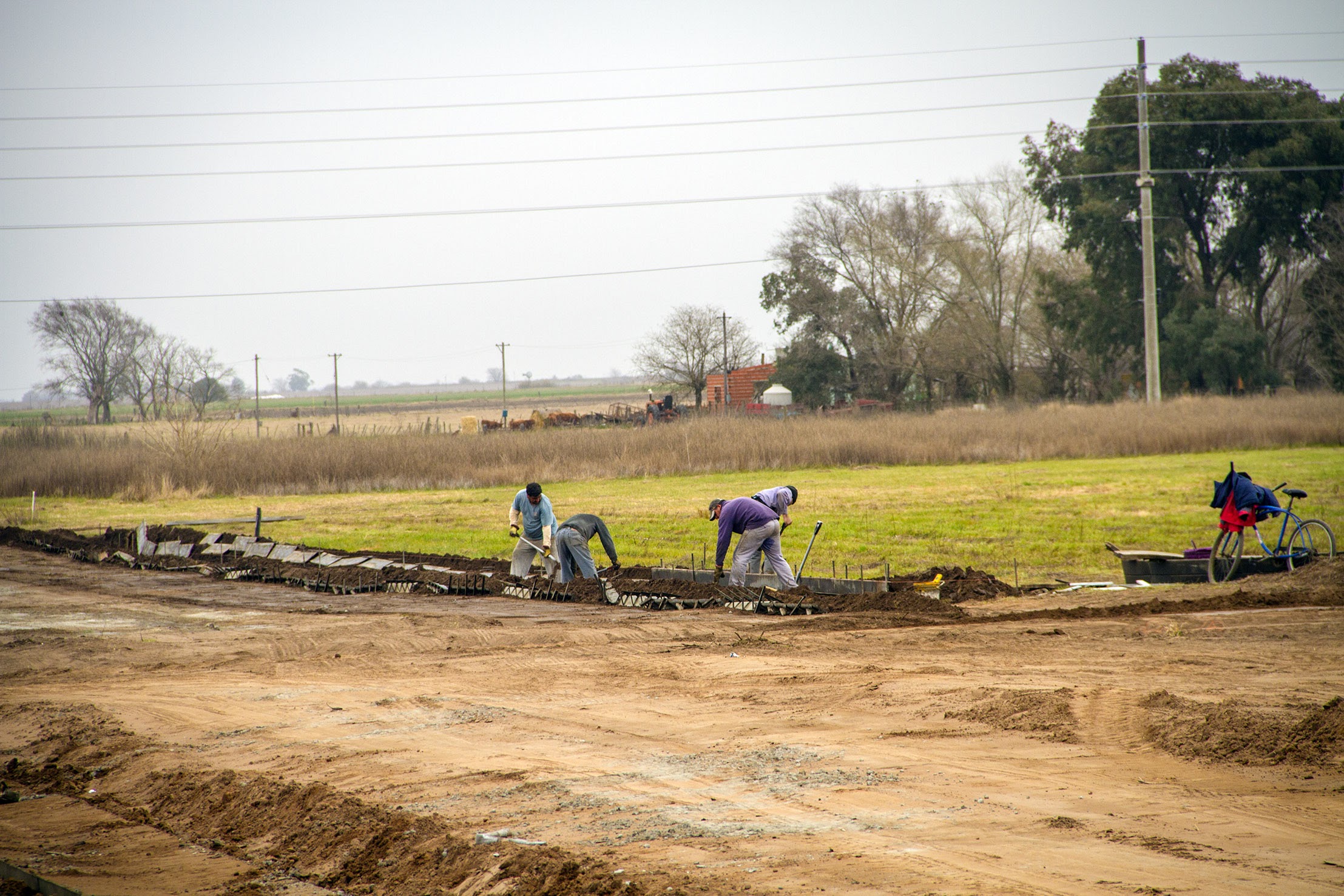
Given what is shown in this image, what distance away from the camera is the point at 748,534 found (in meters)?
12.4

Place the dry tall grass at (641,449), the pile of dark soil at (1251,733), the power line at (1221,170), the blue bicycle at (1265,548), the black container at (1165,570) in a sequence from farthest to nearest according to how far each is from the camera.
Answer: the power line at (1221,170)
the dry tall grass at (641,449)
the black container at (1165,570)
the blue bicycle at (1265,548)
the pile of dark soil at (1251,733)

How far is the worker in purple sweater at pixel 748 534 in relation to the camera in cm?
1217

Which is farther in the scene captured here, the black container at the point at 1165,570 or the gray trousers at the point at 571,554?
the gray trousers at the point at 571,554

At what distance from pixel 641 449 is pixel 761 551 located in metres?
20.9

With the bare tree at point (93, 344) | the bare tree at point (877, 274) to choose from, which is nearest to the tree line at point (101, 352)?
the bare tree at point (93, 344)

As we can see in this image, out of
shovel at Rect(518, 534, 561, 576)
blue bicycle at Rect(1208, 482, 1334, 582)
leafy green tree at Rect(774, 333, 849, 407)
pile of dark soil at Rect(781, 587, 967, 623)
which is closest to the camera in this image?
pile of dark soil at Rect(781, 587, 967, 623)

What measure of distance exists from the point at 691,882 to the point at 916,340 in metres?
54.8

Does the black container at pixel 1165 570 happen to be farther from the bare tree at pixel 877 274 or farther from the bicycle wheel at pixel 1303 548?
the bare tree at pixel 877 274

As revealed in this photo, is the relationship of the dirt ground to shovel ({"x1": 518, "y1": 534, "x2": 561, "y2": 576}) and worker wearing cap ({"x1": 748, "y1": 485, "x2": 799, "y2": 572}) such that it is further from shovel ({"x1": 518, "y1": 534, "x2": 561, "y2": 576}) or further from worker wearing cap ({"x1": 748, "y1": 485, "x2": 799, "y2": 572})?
shovel ({"x1": 518, "y1": 534, "x2": 561, "y2": 576})

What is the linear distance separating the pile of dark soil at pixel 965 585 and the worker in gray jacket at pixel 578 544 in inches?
155

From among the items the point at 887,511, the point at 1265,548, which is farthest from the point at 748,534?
the point at 887,511

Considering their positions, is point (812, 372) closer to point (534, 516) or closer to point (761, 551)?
point (534, 516)

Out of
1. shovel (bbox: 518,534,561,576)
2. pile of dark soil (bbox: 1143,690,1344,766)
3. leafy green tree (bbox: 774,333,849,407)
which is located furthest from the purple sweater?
leafy green tree (bbox: 774,333,849,407)

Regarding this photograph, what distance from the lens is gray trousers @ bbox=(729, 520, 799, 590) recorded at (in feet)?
40.4
